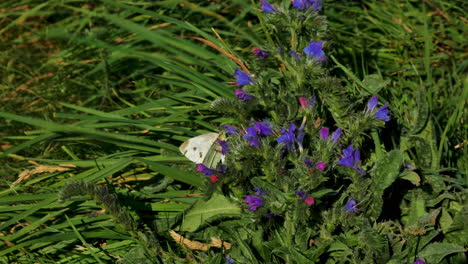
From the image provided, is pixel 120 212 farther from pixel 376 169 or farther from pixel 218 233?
pixel 376 169

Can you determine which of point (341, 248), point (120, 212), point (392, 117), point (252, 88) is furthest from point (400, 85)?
point (120, 212)

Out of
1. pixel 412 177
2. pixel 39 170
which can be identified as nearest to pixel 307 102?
pixel 412 177

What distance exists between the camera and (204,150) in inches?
83.3

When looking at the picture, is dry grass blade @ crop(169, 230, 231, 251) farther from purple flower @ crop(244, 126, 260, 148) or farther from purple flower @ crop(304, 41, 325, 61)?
purple flower @ crop(304, 41, 325, 61)

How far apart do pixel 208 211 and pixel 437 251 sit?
84 centimetres

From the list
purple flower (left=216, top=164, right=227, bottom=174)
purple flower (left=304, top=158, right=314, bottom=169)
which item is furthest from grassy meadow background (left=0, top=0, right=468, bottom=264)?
purple flower (left=304, top=158, right=314, bottom=169)

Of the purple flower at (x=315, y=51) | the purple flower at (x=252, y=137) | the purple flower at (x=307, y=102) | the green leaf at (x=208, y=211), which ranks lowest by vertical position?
the green leaf at (x=208, y=211)

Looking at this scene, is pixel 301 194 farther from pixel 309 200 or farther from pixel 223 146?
pixel 223 146

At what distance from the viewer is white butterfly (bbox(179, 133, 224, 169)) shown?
211cm

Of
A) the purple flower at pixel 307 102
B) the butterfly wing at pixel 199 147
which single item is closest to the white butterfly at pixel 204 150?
the butterfly wing at pixel 199 147

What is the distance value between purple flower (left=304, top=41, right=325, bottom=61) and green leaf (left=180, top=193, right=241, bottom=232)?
628mm

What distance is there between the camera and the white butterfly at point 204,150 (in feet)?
6.93

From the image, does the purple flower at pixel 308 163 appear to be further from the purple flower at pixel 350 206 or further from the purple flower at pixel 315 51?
the purple flower at pixel 315 51

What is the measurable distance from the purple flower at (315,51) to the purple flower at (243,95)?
10.9 inches
